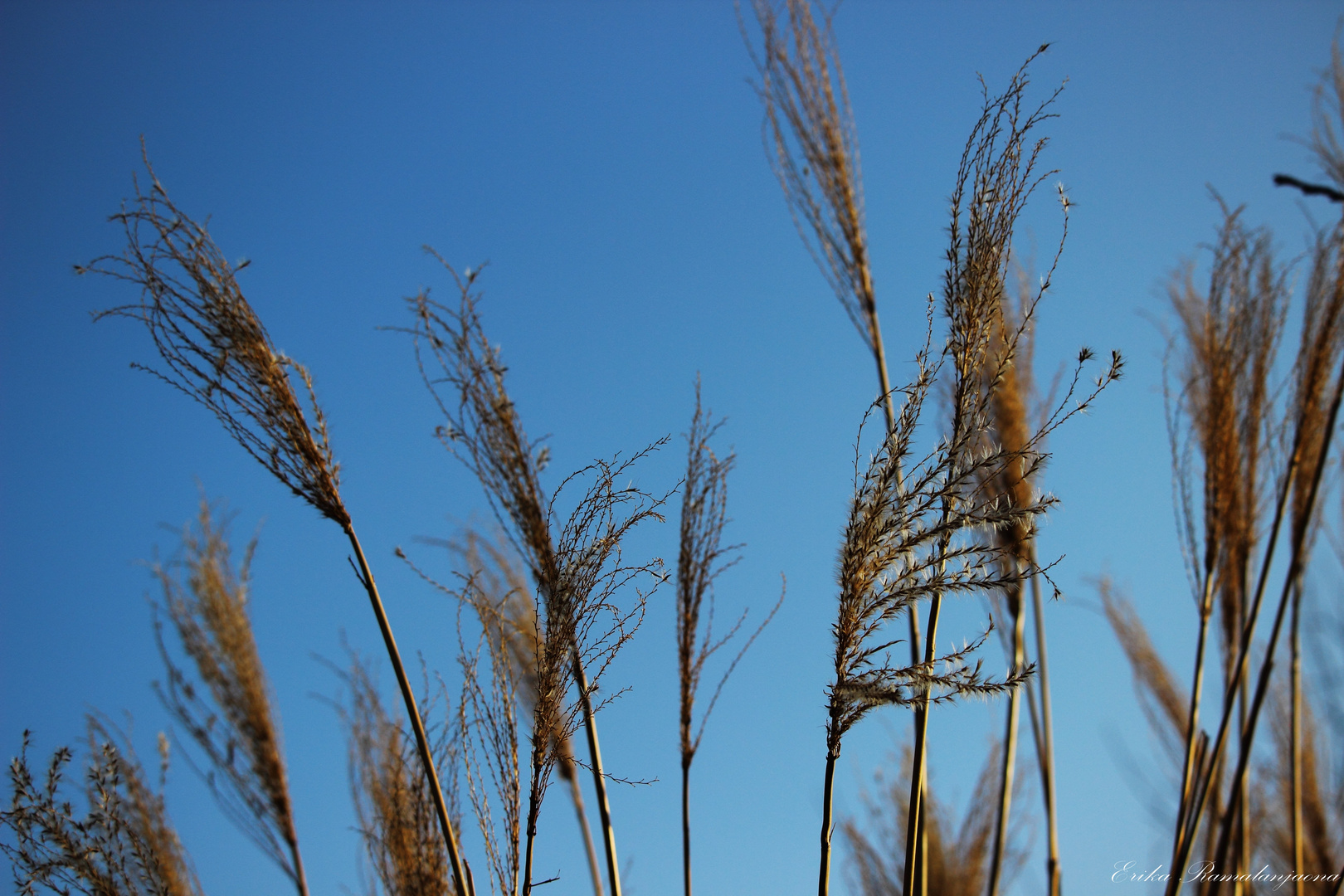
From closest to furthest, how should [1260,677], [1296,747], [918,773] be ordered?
1. [918,773]
2. [1260,677]
3. [1296,747]

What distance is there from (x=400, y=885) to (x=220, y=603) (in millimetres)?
1507

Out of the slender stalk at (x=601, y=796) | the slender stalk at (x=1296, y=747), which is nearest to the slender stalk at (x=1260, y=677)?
the slender stalk at (x=1296, y=747)

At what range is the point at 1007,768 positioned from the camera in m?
2.32

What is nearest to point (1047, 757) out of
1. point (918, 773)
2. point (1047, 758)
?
point (1047, 758)

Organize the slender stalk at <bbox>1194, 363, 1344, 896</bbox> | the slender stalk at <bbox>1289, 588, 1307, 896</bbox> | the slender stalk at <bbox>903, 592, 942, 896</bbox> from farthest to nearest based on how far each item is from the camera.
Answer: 1. the slender stalk at <bbox>1289, 588, 1307, 896</bbox>
2. the slender stalk at <bbox>1194, 363, 1344, 896</bbox>
3. the slender stalk at <bbox>903, 592, 942, 896</bbox>

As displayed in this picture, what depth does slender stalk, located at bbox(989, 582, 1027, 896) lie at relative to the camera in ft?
7.30

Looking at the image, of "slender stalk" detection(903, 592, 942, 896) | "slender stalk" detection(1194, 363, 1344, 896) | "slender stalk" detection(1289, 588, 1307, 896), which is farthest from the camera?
"slender stalk" detection(1289, 588, 1307, 896)

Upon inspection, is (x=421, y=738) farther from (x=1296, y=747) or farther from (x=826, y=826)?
(x=1296, y=747)

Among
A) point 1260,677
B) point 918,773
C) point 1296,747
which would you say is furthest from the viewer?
point 1296,747

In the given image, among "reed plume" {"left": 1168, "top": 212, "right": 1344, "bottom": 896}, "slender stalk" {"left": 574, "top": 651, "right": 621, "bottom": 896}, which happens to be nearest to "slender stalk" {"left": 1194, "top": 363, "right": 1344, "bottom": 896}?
"reed plume" {"left": 1168, "top": 212, "right": 1344, "bottom": 896}

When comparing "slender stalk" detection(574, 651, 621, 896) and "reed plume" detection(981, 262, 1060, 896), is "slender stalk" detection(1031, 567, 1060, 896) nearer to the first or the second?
"reed plume" detection(981, 262, 1060, 896)

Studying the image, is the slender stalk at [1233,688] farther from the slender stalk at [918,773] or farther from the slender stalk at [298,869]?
the slender stalk at [298,869]

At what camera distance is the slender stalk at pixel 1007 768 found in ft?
7.30

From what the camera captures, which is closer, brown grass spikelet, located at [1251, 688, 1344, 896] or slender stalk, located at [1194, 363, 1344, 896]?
slender stalk, located at [1194, 363, 1344, 896]
